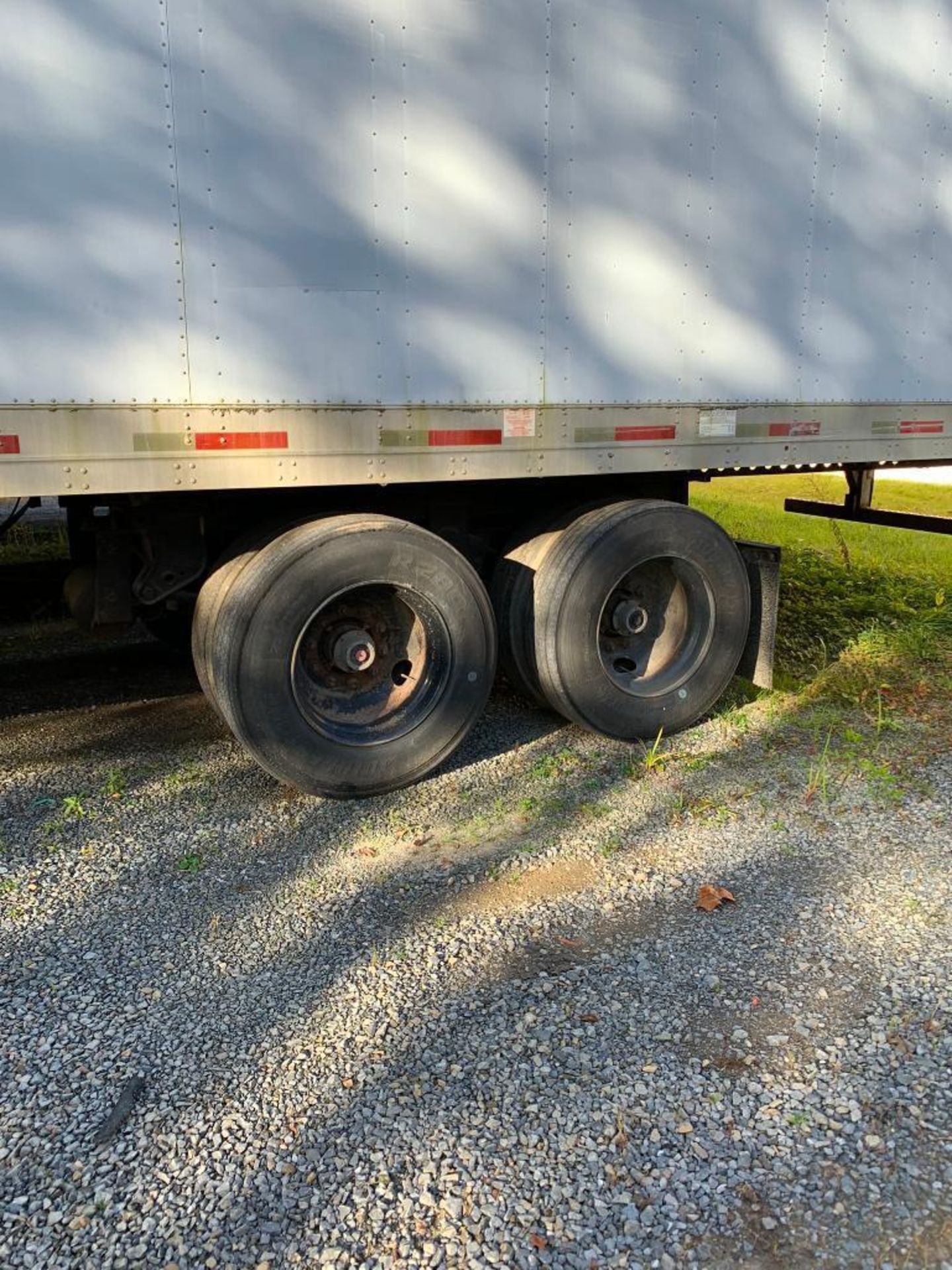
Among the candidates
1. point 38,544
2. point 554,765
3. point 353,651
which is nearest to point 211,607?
point 353,651

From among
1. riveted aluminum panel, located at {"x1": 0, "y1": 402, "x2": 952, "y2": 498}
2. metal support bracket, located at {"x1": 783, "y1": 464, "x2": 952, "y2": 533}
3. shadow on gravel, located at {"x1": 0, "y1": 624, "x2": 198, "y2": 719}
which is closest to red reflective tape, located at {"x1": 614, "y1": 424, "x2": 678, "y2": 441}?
riveted aluminum panel, located at {"x1": 0, "y1": 402, "x2": 952, "y2": 498}

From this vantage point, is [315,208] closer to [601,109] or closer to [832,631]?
[601,109]

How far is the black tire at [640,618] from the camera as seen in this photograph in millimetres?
4488

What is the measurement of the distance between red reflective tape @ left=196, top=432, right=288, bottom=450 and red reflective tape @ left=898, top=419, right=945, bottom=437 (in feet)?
10.5

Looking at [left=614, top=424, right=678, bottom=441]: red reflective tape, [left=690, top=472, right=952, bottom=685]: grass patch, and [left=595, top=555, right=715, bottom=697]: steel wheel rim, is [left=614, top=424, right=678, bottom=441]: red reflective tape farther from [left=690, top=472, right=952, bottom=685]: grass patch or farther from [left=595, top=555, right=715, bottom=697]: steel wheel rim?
[left=690, top=472, right=952, bottom=685]: grass patch

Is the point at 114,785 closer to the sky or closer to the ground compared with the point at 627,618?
closer to the ground

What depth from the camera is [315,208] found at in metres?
3.57

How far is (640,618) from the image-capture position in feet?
15.8

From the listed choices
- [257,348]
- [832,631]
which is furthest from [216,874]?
[832,631]

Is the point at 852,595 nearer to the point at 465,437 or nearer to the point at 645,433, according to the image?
the point at 645,433

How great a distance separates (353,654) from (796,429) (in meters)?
2.35

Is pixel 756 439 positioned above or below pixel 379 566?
above

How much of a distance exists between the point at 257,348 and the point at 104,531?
1.16m

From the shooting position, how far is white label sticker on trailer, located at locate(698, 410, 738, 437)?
4473 mm
